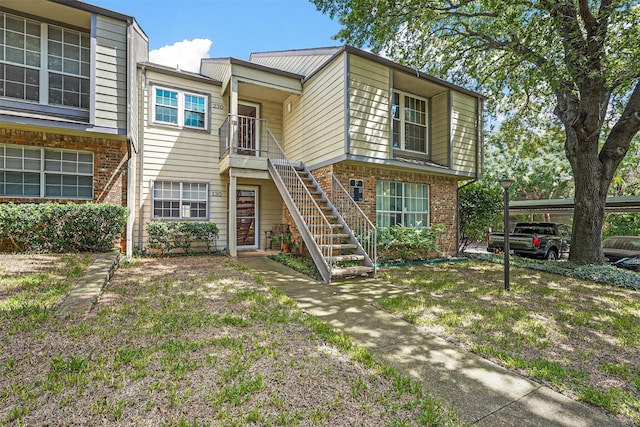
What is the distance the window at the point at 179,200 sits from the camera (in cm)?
970

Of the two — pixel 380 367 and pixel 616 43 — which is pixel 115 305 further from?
pixel 616 43

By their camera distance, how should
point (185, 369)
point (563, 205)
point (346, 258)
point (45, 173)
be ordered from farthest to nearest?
1. point (563, 205)
2. point (45, 173)
3. point (346, 258)
4. point (185, 369)

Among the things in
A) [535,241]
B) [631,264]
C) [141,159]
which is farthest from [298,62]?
[631,264]

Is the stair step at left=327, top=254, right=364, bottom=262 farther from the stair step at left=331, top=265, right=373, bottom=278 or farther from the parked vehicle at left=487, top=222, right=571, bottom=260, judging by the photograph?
the parked vehicle at left=487, top=222, right=571, bottom=260

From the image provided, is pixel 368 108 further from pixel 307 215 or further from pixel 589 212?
pixel 589 212

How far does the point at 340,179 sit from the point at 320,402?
22.7ft

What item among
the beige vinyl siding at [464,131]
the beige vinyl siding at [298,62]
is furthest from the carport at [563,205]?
the beige vinyl siding at [298,62]

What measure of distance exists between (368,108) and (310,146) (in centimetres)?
227

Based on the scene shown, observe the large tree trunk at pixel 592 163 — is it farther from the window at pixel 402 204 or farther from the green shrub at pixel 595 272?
the window at pixel 402 204

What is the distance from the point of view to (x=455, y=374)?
2947 millimetres

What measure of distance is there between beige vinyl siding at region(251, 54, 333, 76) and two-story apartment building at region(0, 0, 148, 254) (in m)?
5.10

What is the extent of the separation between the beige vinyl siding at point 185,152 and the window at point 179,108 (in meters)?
0.18

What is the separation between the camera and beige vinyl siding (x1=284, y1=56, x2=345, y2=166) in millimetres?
8362

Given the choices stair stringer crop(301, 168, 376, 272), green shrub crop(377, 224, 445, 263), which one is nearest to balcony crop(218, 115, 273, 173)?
stair stringer crop(301, 168, 376, 272)
